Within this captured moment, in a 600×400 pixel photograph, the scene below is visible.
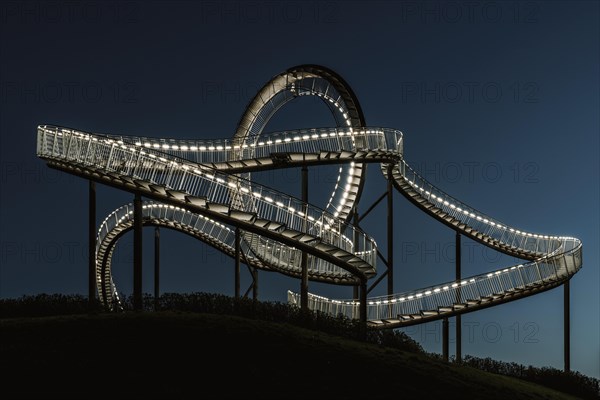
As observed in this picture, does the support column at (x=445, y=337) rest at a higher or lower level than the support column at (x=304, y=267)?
lower

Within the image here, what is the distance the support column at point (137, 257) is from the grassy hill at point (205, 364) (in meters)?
3.06

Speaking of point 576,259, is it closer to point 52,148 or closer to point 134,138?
point 134,138

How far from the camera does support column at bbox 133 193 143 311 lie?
32500 millimetres

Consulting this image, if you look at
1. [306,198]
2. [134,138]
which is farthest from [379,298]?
[134,138]

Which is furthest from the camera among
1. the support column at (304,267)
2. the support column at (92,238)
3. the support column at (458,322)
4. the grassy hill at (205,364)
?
the support column at (458,322)

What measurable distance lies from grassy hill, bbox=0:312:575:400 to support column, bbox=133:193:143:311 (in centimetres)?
306

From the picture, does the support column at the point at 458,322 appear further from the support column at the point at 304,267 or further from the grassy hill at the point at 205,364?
the grassy hill at the point at 205,364

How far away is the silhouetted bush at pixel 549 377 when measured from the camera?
35812 mm

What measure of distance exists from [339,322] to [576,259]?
48.9 ft

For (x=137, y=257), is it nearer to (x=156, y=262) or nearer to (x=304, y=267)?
(x=304, y=267)

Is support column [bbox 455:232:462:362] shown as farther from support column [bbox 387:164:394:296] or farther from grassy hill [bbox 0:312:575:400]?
grassy hill [bbox 0:312:575:400]

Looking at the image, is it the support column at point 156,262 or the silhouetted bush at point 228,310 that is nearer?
the silhouetted bush at point 228,310

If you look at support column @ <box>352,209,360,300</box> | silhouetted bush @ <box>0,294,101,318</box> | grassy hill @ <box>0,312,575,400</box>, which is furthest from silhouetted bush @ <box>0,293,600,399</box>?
support column @ <box>352,209,360,300</box>

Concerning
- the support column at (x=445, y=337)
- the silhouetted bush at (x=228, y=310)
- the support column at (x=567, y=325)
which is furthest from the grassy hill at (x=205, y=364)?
the support column at (x=567, y=325)
